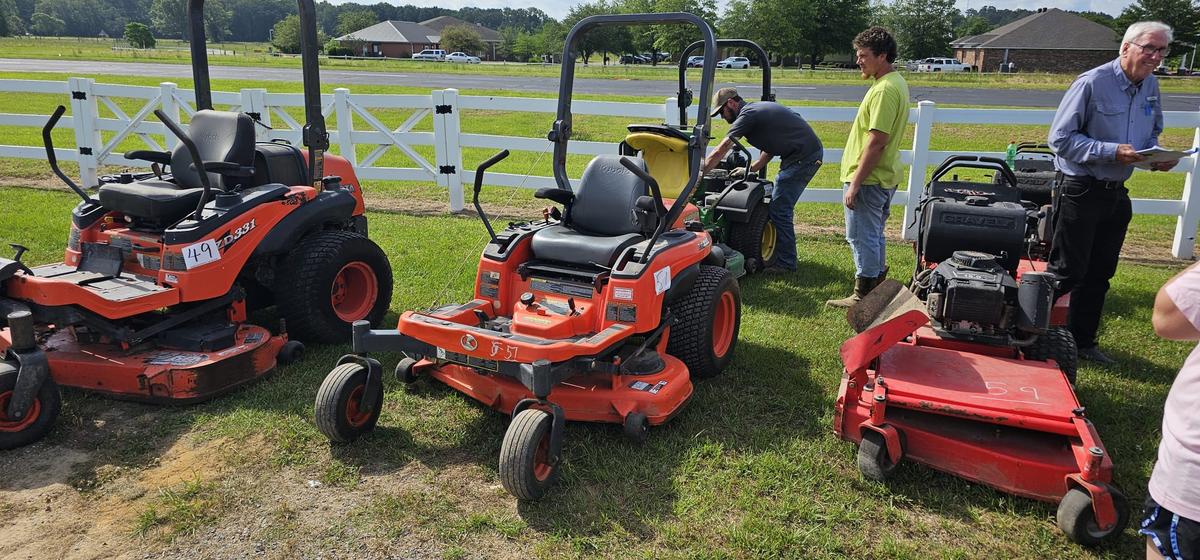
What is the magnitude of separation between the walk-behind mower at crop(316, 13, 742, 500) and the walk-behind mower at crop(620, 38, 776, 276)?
87 cm

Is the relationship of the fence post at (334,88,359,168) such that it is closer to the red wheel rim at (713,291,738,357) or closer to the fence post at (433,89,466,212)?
the fence post at (433,89,466,212)

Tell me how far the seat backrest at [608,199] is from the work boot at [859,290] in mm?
2265

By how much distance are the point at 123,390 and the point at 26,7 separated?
421 feet

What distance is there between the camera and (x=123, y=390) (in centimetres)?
455

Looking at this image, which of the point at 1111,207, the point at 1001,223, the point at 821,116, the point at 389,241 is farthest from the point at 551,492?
the point at 821,116

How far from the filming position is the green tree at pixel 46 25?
95.3 m

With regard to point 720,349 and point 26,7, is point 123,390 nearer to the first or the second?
point 720,349

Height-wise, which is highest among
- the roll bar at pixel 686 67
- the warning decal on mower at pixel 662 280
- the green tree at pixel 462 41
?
the green tree at pixel 462 41

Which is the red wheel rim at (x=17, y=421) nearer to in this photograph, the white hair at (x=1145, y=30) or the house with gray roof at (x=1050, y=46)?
the white hair at (x=1145, y=30)

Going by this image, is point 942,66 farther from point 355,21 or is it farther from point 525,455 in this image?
point 355,21

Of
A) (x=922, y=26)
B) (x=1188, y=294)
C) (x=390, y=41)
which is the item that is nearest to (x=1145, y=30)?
(x=1188, y=294)

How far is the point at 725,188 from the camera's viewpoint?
7.65m

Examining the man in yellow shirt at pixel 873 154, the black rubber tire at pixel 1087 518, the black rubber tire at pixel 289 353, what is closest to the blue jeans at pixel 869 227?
the man in yellow shirt at pixel 873 154

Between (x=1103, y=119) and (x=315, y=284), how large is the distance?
16.4ft
